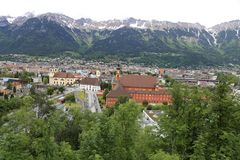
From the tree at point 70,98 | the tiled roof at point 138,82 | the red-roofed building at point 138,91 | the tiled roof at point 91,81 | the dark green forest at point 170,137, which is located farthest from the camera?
the tiled roof at point 91,81

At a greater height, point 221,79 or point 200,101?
point 221,79

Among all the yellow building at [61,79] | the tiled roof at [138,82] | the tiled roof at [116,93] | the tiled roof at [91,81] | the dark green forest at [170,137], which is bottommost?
the yellow building at [61,79]

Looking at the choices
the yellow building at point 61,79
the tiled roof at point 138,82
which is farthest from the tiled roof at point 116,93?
the yellow building at point 61,79

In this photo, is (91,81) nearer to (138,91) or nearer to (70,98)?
(138,91)

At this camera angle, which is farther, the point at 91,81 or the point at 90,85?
the point at 91,81

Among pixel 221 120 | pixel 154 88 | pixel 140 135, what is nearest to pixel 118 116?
pixel 140 135

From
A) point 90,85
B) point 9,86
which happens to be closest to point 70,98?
point 9,86

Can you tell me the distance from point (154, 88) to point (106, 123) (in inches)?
3055

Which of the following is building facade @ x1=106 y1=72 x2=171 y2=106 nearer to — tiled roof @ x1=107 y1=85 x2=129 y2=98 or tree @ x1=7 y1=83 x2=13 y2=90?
tiled roof @ x1=107 y1=85 x2=129 y2=98

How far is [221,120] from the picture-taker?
22438 mm

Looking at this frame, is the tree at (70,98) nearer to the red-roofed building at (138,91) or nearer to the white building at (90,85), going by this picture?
the red-roofed building at (138,91)

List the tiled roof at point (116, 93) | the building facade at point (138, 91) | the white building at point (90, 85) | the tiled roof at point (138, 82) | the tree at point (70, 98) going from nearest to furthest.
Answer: the tiled roof at point (116, 93) < the tree at point (70, 98) < the building facade at point (138, 91) < the tiled roof at point (138, 82) < the white building at point (90, 85)

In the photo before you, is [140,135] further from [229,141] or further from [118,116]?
[229,141]

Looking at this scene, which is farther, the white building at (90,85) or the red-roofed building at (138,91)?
the white building at (90,85)
